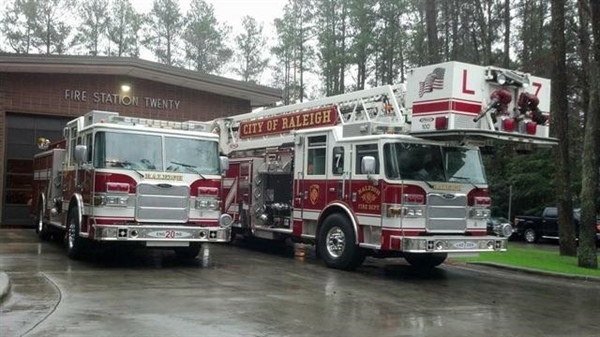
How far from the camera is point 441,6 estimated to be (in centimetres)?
3139

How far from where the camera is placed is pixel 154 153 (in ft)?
42.2

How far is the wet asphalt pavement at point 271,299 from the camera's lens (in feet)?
25.2

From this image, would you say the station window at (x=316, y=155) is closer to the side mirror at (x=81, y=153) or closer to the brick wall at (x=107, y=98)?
the side mirror at (x=81, y=153)

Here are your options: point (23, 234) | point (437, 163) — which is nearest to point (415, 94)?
point (437, 163)

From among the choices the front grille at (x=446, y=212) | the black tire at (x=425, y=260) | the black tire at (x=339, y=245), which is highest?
the front grille at (x=446, y=212)

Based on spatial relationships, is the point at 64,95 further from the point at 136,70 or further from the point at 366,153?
the point at 366,153

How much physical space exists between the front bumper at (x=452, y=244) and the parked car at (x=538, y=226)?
16146 mm

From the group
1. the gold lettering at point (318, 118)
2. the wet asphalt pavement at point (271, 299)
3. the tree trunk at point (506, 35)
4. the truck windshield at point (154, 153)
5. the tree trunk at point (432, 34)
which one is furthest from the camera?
the tree trunk at point (506, 35)

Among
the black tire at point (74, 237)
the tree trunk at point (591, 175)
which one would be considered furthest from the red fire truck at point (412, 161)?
the black tire at point (74, 237)

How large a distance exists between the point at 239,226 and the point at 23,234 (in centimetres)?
710

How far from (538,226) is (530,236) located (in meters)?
0.58

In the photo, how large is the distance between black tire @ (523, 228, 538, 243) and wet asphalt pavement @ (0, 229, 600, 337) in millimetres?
15045

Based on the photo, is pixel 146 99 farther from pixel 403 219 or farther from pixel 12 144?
pixel 403 219

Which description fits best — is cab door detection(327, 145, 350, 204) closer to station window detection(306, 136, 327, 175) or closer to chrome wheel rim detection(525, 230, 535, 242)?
station window detection(306, 136, 327, 175)
